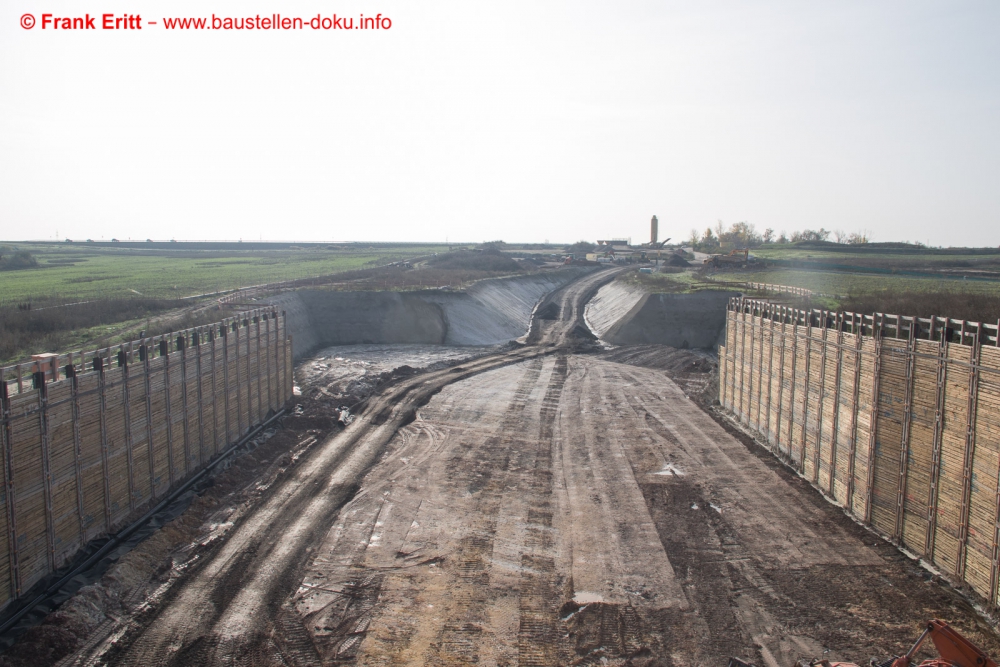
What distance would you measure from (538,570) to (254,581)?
232 inches

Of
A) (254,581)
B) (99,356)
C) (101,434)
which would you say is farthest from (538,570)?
(99,356)

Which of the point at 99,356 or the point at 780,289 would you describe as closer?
the point at 99,356

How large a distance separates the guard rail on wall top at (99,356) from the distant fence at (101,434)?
0.14ft

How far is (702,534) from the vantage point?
1616 centimetres

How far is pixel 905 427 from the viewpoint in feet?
50.3

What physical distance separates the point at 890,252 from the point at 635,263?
41.3 metres

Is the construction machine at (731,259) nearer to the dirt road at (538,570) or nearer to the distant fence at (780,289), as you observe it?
the distant fence at (780,289)

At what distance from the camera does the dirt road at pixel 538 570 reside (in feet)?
37.9

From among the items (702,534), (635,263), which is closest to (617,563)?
(702,534)

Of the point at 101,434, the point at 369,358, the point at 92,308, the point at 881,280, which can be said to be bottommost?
the point at 369,358

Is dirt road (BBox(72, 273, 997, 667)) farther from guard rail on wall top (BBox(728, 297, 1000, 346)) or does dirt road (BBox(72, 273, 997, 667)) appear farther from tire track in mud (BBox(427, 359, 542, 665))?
guard rail on wall top (BBox(728, 297, 1000, 346))

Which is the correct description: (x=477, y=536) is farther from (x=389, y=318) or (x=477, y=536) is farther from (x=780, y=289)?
(x=780, y=289)

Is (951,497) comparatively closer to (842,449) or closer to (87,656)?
(842,449)

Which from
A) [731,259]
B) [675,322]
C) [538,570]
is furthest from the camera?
[731,259]
